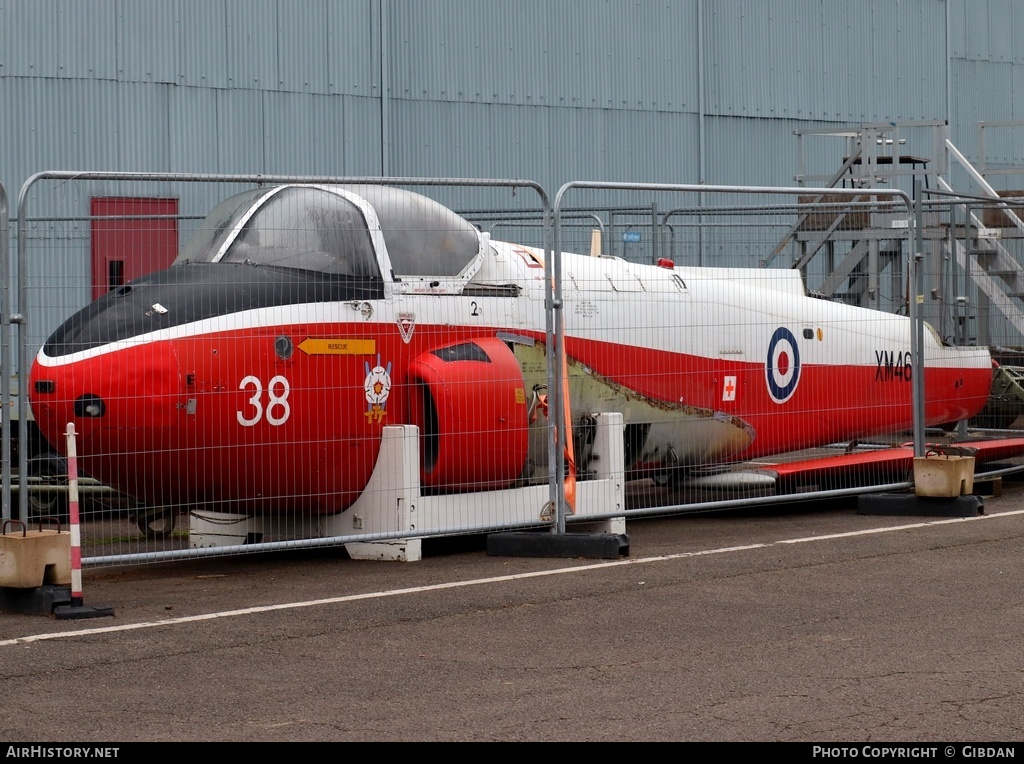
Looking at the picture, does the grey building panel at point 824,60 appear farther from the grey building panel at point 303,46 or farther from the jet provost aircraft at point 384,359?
the jet provost aircraft at point 384,359

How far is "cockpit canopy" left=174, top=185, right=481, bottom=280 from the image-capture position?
9.63 meters

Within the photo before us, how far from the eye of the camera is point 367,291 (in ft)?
32.0

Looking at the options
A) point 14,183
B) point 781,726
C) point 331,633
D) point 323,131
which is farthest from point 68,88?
point 781,726

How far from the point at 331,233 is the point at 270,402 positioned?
3.88 ft

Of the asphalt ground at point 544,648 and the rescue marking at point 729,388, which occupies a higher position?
the rescue marking at point 729,388

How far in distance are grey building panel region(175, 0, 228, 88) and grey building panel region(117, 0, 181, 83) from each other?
0.10 metres

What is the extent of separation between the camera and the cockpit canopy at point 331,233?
963 centimetres

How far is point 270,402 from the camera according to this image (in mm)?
9281

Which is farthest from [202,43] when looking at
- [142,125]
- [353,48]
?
[353,48]

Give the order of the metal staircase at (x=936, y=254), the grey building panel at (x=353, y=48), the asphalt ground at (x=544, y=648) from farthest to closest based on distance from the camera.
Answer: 1. the grey building panel at (x=353, y=48)
2. the metal staircase at (x=936, y=254)
3. the asphalt ground at (x=544, y=648)

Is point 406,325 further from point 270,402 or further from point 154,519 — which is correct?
point 154,519

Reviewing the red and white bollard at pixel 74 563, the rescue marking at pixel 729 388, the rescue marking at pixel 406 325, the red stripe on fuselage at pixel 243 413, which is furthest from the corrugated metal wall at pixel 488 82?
the red and white bollard at pixel 74 563

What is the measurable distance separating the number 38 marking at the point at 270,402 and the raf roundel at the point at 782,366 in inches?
177

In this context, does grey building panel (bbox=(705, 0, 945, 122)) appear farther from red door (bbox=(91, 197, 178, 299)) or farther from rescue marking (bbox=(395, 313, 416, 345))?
red door (bbox=(91, 197, 178, 299))
